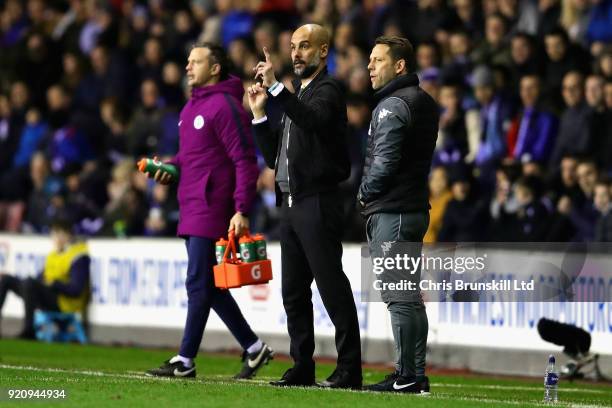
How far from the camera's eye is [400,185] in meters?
9.81

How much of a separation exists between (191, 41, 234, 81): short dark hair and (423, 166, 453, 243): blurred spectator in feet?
16.7

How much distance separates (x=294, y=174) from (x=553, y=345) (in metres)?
4.52

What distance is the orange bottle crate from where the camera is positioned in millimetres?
10680

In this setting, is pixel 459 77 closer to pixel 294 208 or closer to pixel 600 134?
pixel 600 134

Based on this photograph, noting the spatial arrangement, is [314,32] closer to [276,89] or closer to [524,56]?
[276,89]

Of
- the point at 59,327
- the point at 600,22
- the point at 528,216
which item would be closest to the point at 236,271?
the point at 528,216

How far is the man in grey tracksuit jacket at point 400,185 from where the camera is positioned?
9.74m

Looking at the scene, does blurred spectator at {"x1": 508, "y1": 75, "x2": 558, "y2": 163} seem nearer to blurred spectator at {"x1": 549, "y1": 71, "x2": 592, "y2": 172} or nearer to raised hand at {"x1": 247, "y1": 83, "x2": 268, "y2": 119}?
blurred spectator at {"x1": 549, "y1": 71, "x2": 592, "y2": 172}

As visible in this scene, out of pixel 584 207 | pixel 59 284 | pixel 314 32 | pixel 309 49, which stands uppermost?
pixel 314 32

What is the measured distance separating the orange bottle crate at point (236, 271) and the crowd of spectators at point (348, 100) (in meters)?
4.92

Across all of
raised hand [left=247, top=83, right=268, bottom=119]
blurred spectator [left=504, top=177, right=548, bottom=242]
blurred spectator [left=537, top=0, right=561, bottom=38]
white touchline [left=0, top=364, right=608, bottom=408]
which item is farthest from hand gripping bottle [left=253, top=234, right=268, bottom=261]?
blurred spectator [left=537, top=0, right=561, bottom=38]

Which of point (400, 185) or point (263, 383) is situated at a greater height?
point (400, 185)

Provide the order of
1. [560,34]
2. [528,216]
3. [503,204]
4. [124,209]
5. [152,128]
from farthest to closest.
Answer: [152,128] → [124,209] → [560,34] → [503,204] → [528,216]

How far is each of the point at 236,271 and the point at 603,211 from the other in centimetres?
538
